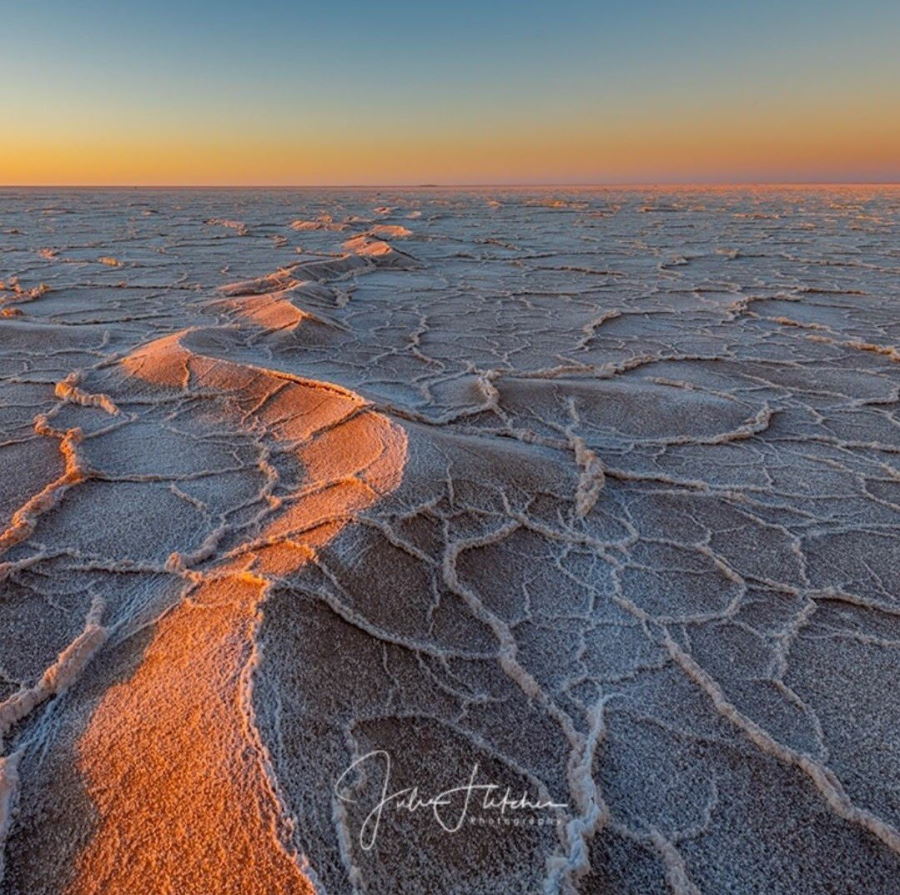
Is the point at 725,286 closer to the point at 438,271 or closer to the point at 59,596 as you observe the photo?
the point at 438,271

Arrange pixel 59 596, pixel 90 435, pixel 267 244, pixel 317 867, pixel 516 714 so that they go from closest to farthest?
pixel 317 867 < pixel 516 714 < pixel 59 596 < pixel 90 435 < pixel 267 244

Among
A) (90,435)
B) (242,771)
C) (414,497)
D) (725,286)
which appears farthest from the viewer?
(725,286)

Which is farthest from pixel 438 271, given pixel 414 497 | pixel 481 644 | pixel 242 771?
pixel 242 771
